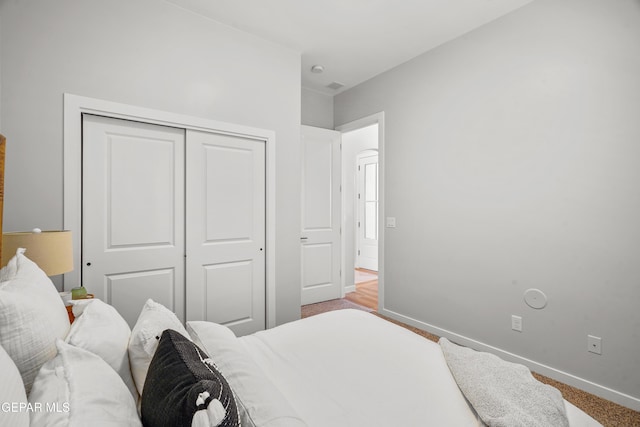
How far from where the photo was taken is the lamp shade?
147 centimetres

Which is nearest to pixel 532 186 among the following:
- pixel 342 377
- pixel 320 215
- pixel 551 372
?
pixel 551 372

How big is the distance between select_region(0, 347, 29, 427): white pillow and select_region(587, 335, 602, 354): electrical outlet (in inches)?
116

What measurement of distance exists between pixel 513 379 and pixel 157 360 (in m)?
1.25

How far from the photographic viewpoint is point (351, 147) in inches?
248

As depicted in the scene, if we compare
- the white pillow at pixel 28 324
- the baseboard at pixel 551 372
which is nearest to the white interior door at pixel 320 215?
the baseboard at pixel 551 372

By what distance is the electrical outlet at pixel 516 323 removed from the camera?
2.48 meters

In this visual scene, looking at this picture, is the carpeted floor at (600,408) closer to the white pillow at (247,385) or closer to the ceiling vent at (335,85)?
the white pillow at (247,385)

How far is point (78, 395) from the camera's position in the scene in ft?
2.23

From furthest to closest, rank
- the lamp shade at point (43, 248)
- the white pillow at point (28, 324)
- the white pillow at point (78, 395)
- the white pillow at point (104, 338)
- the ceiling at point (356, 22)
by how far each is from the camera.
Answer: the ceiling at point (356, 22) < the lamp shade at point (43, 248) < the white pillow at point (104, 338) < the white pillow at point (28, 324) < the white pillow at point (78, 395)

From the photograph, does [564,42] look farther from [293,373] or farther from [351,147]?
[351,147]

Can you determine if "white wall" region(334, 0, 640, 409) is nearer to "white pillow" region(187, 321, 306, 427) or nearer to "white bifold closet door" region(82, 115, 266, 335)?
"white bifold closet door" region(82, 115, 266, 335)

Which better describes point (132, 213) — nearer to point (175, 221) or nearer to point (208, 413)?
point (175, 221)

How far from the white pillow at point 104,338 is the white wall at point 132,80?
1.36m

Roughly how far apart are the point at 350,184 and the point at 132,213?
3.84m
